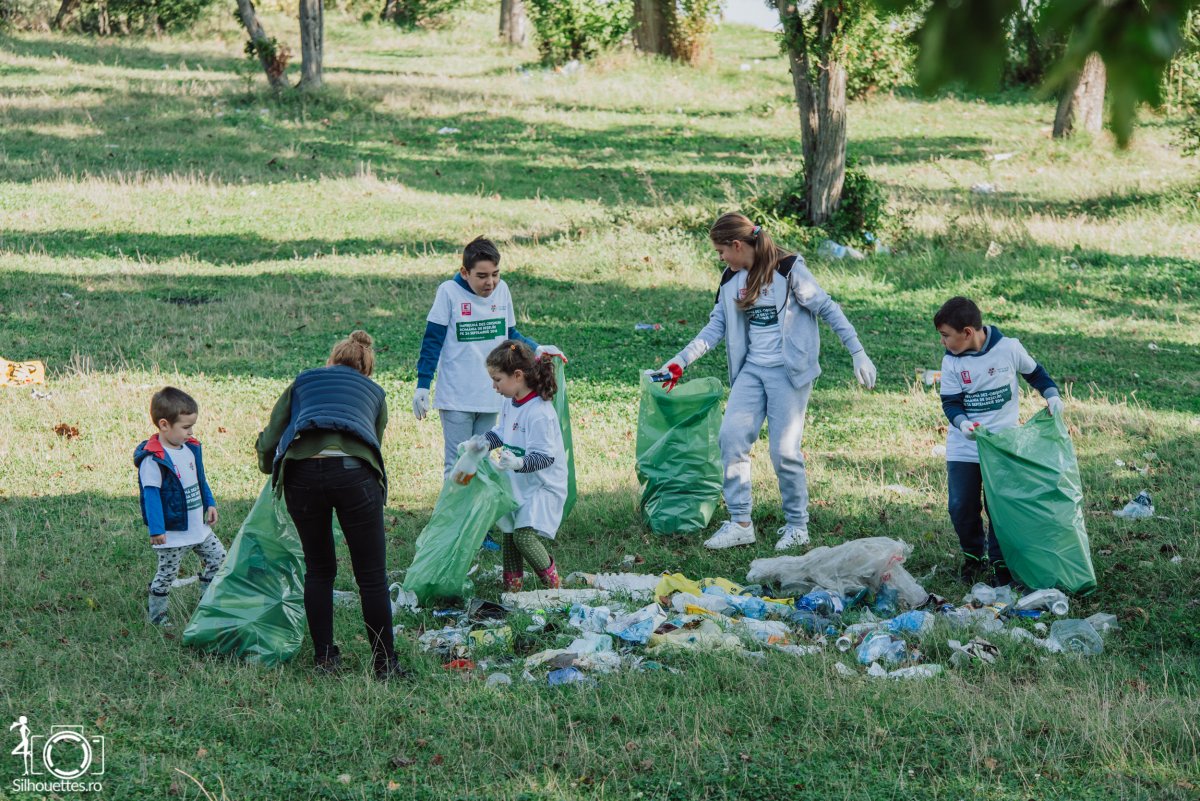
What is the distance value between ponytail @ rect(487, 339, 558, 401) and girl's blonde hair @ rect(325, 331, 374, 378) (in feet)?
3.28

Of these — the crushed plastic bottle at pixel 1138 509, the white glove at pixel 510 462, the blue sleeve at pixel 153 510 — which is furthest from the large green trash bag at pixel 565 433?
the crushed plastic bottle at pixel 1138 509

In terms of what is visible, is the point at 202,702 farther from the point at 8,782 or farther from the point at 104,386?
the point at 104,386

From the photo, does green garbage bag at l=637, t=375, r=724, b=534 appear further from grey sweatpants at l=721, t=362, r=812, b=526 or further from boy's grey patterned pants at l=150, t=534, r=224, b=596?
boy's grey patterned pants at l=150, t=534, r=224, b=596

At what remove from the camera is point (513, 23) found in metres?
32.7

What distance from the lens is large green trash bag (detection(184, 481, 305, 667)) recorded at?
4.84 m

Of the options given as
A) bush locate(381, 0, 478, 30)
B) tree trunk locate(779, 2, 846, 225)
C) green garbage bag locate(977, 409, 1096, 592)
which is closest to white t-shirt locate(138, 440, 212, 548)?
green garbage bag locate(977, 409, 1096, 592)

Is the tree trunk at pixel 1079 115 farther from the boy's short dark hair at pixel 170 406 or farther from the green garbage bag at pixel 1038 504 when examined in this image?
the boy's short dark hair at pixel 170 406

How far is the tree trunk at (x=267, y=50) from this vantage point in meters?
22.0

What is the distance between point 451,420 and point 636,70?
22.6m

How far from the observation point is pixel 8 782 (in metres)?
3.64

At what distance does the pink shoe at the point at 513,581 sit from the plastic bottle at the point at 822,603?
140 centimetres

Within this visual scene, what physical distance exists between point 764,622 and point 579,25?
24373 mm

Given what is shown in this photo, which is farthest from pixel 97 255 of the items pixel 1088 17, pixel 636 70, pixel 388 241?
pixel 636 70

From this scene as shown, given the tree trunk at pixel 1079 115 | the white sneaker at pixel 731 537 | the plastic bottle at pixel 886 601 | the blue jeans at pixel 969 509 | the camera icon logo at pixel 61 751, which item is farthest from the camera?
the tree trunk at pixel 1079 115
